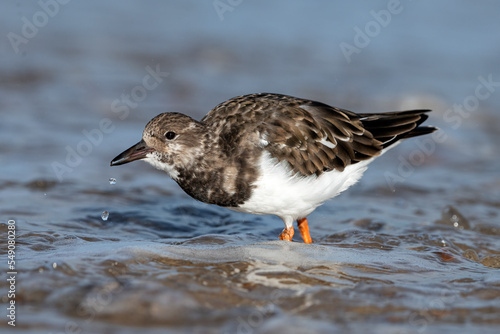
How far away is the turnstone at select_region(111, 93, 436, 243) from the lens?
468 centimetres

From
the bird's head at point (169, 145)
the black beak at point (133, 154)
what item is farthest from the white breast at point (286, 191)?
the black beak at point (133, 154)

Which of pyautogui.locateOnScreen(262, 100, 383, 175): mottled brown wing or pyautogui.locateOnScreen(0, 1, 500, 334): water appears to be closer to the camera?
pyautogui.locateOnScreen(0, 1, 500, 334): water

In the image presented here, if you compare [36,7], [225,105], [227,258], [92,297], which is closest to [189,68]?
[36,7]

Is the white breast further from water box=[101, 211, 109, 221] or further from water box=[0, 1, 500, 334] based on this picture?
water box=[101, 211, 109, 221]

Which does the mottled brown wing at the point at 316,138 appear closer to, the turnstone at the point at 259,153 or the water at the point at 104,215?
the turnstone at the point at 259,153

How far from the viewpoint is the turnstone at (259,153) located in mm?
4676

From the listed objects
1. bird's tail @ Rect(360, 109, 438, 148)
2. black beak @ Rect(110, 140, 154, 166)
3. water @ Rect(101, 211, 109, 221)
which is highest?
bird's tail @ Rect(360, 109, 438, 148)

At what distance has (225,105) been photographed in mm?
5090

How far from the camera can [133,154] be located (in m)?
4.65

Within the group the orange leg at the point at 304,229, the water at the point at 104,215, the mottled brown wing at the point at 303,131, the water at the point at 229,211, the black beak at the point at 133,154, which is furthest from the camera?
the water at the point at 104,215

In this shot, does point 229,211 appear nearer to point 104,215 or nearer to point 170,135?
point 104,215

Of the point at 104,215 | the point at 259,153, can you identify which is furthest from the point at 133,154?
the point at 104,215

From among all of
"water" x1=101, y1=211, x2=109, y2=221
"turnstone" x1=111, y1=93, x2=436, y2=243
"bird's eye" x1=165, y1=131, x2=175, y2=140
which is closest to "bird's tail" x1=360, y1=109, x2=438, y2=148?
"turnstone" x1=111, y1=93, x2=436, y2=243

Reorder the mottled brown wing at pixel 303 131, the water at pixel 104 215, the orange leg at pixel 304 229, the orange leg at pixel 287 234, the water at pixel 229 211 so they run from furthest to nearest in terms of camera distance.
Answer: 1. the water at pixel 104 215
2. the orange leg at pixel 304 229
3. the orange leg at pixel 287 234
4. the mottled brown wing at pixel 303 131
5. the water at pixel 229 211
